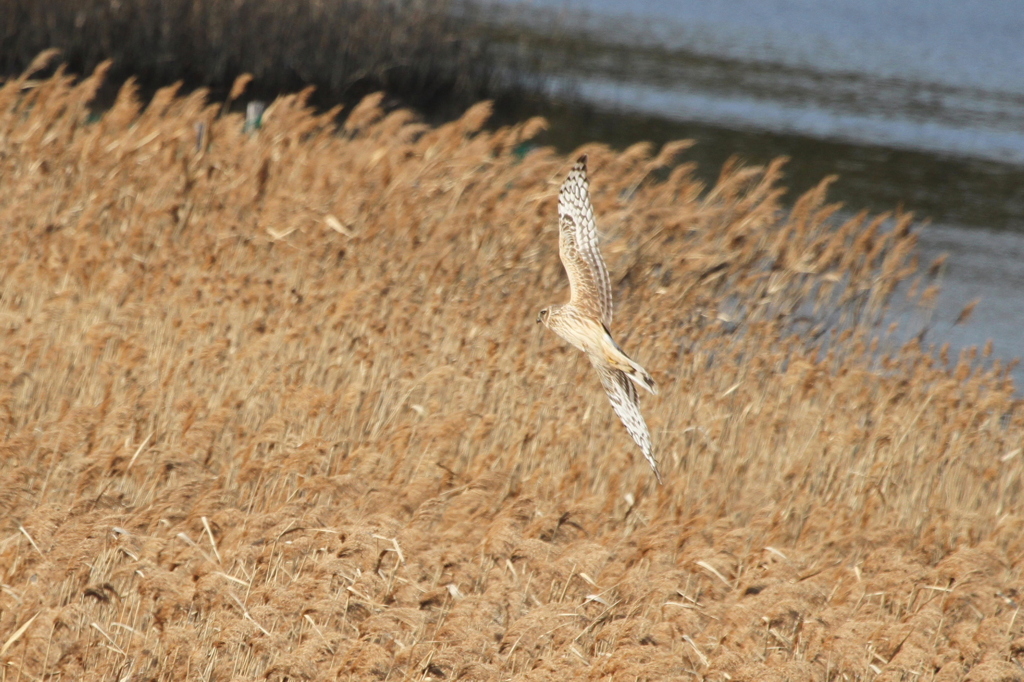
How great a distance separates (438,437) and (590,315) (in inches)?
88.8

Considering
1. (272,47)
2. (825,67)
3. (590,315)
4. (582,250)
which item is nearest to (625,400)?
(590,315)

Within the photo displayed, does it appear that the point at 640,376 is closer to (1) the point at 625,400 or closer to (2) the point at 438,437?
(1) the point at 625,400

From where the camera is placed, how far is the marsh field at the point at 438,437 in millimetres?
4199

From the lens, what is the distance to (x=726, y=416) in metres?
6.70

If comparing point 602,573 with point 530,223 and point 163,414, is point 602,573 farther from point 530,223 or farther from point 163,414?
point 530,223

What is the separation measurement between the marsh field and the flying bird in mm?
913

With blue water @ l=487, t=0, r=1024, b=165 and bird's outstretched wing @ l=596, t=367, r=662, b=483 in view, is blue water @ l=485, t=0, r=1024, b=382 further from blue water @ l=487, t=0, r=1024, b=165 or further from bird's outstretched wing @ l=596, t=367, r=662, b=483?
bird's outstretched wing @ l=596, t=367, r=662, b=483

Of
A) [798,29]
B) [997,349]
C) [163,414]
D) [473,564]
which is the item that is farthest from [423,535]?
[798,29]

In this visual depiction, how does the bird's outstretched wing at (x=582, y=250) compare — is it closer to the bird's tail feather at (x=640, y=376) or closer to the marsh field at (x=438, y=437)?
the bird's tail feather at (x=640, y=376)

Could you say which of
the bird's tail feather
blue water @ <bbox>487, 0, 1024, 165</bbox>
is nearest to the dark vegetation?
blue water @ <bbox>487, 0, 1024, 165</bbox>

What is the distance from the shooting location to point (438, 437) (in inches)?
229

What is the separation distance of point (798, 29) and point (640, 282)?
34.8 metres

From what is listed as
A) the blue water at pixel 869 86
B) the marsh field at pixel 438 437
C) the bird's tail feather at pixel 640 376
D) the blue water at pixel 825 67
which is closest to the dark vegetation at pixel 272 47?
the blue water at pixel 869 86

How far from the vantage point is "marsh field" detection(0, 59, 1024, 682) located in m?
4.20
